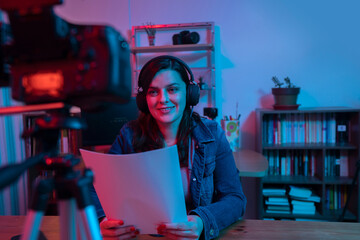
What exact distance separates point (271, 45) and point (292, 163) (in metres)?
1.12

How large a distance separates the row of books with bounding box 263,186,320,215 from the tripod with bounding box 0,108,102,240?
2132 mm

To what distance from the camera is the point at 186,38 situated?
2.41 metres

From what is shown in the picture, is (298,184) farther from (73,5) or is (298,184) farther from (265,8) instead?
(73,5)

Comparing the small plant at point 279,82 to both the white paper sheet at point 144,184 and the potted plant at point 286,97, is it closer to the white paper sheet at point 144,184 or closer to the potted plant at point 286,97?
the potted plant at point 286,97

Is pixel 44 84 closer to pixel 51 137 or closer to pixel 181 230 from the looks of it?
pixel 51 137

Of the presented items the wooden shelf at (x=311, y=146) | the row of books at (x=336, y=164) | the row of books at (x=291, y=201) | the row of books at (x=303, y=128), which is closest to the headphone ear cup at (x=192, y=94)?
the wooden shelf at (x=311, y=146)

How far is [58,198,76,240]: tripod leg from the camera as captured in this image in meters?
0.44

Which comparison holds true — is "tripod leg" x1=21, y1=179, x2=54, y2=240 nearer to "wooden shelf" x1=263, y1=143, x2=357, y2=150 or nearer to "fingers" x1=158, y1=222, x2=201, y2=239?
"fingers" x1=158, y1=222, x2=201, y2=239

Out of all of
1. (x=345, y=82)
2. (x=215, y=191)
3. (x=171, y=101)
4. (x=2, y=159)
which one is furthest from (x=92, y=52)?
(x=2, y=159)

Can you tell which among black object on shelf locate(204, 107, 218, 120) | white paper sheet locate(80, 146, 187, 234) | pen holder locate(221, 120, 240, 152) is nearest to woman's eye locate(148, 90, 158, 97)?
white paper sheet locate(80, 146, 187, 234)

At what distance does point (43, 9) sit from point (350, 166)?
2.63m

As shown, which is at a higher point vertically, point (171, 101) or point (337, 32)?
point (337, 32)

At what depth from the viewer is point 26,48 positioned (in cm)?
42

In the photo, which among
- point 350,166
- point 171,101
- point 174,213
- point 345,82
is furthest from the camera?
point 345,82
